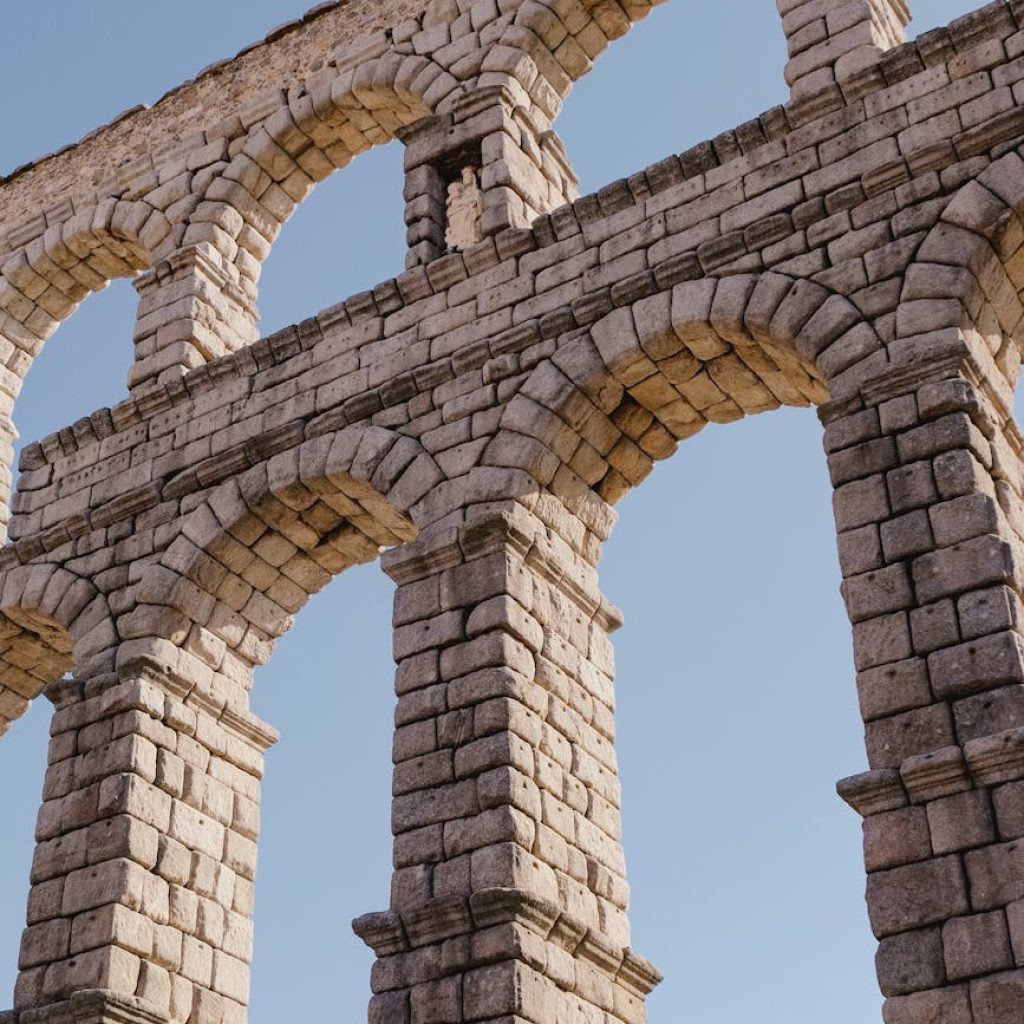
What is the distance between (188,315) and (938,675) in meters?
7.32

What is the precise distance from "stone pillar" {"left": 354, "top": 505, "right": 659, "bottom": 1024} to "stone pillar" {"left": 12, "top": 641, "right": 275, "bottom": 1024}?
69.0 inches

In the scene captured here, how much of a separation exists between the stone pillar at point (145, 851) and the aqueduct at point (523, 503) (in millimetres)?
23

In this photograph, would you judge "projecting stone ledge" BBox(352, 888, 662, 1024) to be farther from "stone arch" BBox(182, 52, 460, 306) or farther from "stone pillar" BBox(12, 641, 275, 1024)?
"stone arch" BBox(182, 52, 460, 306)

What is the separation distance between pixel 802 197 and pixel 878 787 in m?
4.07

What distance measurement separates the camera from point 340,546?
37.8ft

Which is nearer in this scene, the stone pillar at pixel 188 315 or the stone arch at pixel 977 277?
the stone arch at pixel 977 277

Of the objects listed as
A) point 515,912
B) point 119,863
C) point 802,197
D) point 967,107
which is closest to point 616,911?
point 515,912

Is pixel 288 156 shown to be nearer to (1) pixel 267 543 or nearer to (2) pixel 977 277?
(1) pixel 267 543

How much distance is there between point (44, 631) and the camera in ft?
40.0

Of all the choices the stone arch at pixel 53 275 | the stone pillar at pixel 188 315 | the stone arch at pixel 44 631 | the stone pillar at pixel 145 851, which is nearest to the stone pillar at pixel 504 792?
the stone pillar at pixel 145 851

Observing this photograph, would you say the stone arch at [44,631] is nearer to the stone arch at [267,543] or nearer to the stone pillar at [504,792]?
the stone arch at [267,543]

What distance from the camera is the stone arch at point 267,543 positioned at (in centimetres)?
1091

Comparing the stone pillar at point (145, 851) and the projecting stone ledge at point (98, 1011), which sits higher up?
the stone pillar at point (145, 851)

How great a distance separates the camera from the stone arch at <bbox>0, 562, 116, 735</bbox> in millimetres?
11211
